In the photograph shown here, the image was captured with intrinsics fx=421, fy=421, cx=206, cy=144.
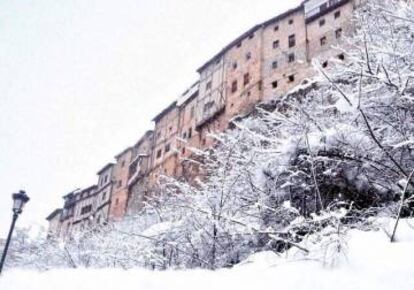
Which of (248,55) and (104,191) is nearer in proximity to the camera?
(248,55)

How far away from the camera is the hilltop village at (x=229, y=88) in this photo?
2958cm

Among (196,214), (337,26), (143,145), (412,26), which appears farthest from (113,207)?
(412,26)

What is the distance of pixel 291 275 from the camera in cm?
276

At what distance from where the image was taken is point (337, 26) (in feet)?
93.0

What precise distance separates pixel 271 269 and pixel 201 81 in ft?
115

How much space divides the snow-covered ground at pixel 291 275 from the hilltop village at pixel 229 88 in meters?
21.6

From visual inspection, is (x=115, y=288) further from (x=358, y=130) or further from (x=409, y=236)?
(x=358, y=130)

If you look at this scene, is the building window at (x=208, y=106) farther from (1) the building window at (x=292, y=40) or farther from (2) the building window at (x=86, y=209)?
(2) the building window at (x=86, y=209)

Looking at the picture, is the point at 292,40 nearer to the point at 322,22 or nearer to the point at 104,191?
the point at 322,22

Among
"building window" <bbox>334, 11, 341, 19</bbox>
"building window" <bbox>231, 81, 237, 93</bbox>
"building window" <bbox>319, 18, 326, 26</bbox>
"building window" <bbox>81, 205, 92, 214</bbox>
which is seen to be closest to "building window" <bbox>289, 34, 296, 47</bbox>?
"building window" <bbox>319, 18, 326, 26</bbox>

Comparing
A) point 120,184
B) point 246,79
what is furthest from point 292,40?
point 120,184

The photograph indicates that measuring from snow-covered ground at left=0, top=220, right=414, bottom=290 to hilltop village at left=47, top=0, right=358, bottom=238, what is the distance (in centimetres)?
2163

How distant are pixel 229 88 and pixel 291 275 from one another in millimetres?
31891

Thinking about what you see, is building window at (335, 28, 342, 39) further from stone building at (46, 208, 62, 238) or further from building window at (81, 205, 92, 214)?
stone building at (46, 208, 62, 238)
